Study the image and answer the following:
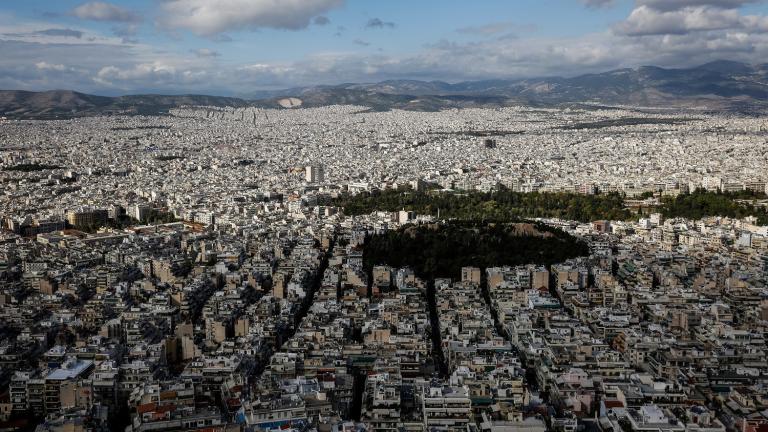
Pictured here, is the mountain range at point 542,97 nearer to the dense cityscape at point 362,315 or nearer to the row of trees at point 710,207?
the dense cityscape at point 362,315

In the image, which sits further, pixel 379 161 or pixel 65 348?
pixel 379 161

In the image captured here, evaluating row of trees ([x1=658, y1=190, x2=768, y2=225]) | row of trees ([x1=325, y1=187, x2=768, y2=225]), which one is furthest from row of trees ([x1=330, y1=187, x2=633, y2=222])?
row of trees ([x1=658, y1=190, x2=768, y2=225])

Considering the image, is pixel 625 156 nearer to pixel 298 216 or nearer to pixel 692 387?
pixel 298 216

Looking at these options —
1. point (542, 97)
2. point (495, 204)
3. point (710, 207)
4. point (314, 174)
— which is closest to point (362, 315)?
point (495, 204)

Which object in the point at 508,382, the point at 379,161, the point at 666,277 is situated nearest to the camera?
the point at 508,382

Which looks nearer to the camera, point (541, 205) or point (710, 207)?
point (710, 207)

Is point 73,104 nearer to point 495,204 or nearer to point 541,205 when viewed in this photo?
point 495,204

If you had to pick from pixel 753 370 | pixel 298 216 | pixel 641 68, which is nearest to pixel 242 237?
pixel 298 216

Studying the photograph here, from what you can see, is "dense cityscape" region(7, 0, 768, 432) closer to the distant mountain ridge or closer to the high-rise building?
the high-rise building
